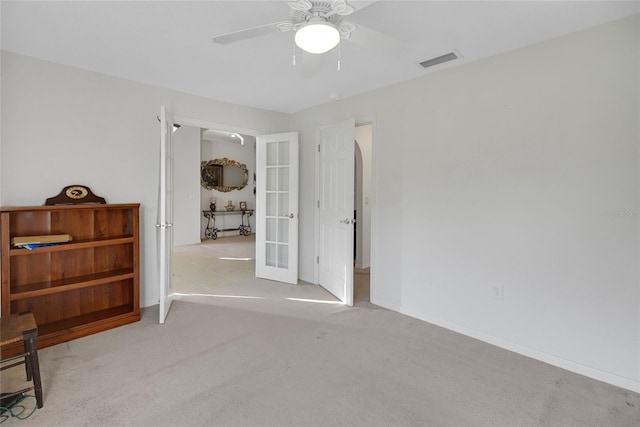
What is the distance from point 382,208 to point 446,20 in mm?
1804

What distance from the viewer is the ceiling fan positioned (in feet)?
4.94

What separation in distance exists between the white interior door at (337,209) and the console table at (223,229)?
5.11 meters

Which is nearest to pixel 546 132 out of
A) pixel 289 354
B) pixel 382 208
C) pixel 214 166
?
pixel 382 208

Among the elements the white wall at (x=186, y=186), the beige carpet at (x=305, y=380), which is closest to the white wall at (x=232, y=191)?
the white wall at (x=186, y=186)

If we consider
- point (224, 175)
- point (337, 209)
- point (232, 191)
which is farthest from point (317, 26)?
point (232, 191)

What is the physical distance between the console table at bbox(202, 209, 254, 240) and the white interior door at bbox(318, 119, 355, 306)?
511 centimetres

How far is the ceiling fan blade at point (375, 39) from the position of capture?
170cm

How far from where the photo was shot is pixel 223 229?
897 cm

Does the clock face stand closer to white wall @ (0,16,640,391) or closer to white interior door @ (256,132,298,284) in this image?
white wall @ (0,16,640,391)

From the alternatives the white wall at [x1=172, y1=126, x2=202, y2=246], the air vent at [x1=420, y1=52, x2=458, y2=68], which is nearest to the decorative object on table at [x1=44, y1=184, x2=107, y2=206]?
the air vent at [x1=420, y1=52, x2=458, y2=68]

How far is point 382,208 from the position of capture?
11.3 feet

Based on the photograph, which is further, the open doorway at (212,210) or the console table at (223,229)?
the console table at (223,229)

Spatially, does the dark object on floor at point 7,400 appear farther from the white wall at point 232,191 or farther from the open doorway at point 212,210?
the white wall at point 232,191

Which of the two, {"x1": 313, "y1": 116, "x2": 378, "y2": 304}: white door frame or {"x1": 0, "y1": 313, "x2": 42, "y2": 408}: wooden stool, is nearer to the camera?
{"x1": 0, "y1": 313, "x2": 42, "y2": 408}: wooden stool
